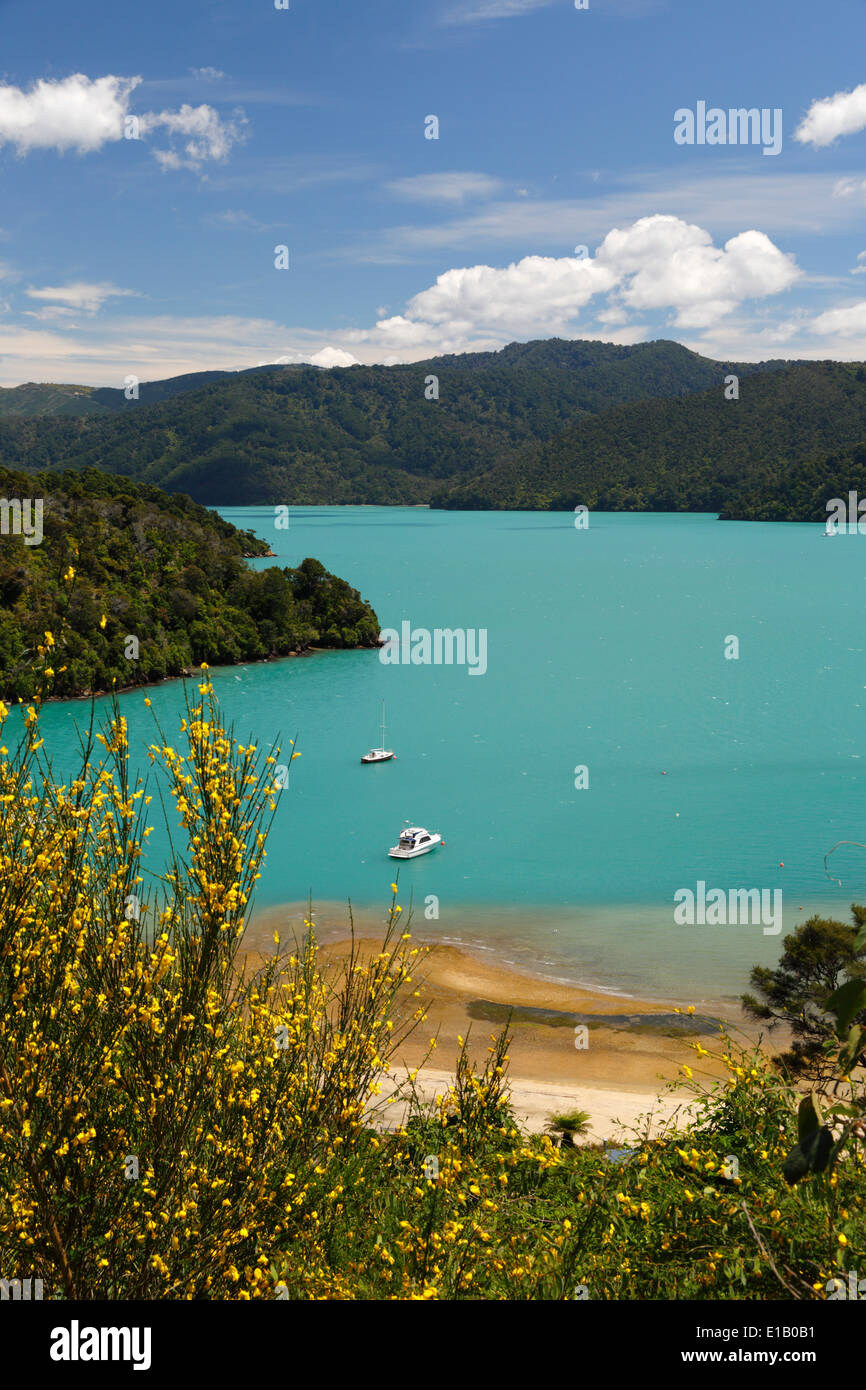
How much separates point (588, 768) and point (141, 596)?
29.4m

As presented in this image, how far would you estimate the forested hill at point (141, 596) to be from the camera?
47.7 meters

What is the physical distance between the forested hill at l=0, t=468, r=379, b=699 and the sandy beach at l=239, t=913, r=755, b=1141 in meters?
27.5

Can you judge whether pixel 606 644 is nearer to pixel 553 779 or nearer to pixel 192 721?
pixel 553 779

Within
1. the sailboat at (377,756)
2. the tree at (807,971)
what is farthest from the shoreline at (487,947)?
the sailboat at (377,756)

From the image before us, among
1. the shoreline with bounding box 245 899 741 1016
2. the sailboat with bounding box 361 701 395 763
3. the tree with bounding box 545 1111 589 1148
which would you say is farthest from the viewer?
the sailboat with bounding box 361 701 395 763

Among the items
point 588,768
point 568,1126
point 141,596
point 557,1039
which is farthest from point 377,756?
point 568,1126

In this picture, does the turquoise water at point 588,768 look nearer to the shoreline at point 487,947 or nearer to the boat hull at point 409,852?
the shoreline at point 487,947

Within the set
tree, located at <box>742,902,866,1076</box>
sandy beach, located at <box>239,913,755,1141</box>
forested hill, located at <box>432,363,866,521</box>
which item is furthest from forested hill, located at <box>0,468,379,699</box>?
forested hill, located at <box>432,363,866,521</box>

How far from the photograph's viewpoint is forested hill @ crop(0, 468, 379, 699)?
1876 inches

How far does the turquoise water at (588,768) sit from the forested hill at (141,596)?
2.21 metres

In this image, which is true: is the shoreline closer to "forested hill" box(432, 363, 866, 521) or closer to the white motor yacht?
the white motor yacht

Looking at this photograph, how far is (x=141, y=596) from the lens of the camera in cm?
5478

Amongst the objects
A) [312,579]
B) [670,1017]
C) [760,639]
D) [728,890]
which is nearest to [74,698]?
[312,579]
